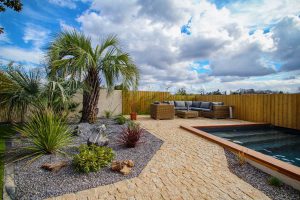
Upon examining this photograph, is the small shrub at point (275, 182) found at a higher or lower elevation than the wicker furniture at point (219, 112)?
lower

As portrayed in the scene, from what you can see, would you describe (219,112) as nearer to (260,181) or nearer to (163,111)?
(163,111)

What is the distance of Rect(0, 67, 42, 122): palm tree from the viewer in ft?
14.4

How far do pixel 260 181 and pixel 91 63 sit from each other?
16.9 feet

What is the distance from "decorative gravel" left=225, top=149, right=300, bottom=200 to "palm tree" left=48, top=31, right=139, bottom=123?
13.6 feet

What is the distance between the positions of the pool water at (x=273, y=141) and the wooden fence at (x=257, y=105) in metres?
0.43

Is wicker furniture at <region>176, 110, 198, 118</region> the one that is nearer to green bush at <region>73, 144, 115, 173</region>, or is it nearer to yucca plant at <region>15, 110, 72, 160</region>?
green bush at <region>73, 144, 115, 173</region>

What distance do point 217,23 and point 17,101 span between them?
706 cm

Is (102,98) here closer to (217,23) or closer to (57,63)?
(57,63)

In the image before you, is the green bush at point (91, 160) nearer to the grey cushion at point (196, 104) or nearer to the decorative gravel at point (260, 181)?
the decorative gravel at point (260, 181)

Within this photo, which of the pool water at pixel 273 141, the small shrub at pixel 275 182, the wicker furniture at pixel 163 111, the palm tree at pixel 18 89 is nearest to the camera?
the small shrub at pixel 275 182

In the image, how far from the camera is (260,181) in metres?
2.45

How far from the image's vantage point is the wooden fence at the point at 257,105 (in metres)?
6.35

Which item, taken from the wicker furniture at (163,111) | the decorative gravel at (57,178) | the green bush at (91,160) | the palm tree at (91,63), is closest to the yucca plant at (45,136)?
the decorative gravel at (57,178)

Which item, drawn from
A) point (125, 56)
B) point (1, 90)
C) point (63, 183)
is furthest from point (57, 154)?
point (125, 56)
